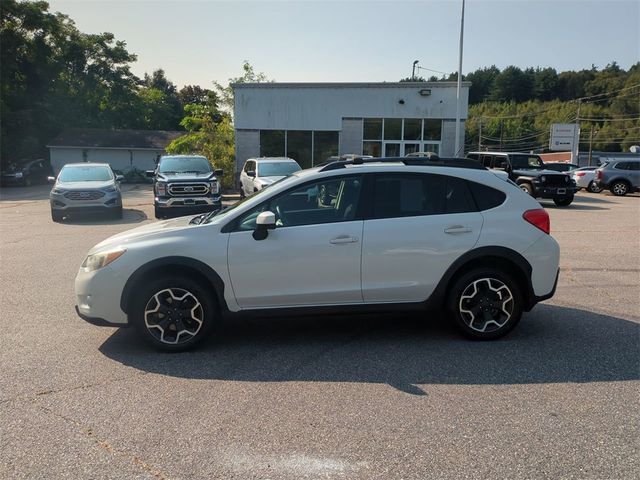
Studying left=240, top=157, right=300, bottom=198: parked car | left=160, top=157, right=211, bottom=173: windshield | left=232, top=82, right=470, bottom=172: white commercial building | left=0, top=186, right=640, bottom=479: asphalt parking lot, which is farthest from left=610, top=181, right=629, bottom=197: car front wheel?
left=0, top=186, right=640, bottom=479: asphalt parking lot

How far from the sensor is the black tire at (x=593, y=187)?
26.4 meters

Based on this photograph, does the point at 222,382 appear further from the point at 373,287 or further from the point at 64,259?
the point at 64,259

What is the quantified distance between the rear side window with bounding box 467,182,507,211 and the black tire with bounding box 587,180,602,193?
24414 mm

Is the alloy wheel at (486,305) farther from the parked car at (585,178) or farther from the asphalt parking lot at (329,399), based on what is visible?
the parked car at (585,178)

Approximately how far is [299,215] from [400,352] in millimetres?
1580

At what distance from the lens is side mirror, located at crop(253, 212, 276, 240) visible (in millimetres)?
4664

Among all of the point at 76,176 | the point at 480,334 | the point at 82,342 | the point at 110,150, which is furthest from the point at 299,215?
the point at 110,150

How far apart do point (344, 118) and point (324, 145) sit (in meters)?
1.66

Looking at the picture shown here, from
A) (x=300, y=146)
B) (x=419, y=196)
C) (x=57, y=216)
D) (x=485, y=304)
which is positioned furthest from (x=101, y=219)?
(x=485, y=304)

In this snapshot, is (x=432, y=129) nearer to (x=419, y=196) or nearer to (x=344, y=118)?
(x=344, y=118)

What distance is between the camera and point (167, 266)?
4777mm

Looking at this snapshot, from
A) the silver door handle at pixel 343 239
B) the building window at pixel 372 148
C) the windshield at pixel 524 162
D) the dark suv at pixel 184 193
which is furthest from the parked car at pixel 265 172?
the silver door handle at pixel 343 239

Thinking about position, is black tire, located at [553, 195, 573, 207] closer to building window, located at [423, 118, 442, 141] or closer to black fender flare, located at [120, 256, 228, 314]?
building window, located at [423, 118, 442, 141]

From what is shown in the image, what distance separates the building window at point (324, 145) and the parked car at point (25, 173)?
74.0 feet
